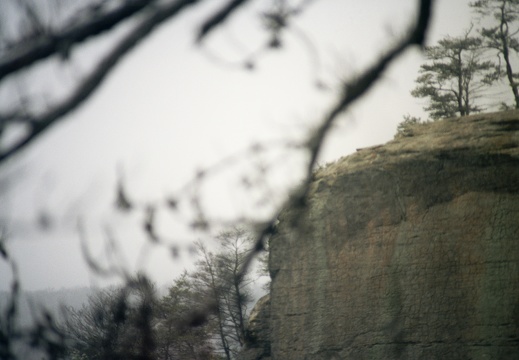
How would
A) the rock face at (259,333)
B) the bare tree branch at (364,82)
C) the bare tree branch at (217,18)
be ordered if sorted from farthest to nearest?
1. the rock face at (259,333)
2. the bare tree branch at (364,82)
3. the bare tree branch at (217,18)

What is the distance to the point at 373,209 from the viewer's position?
9.03m

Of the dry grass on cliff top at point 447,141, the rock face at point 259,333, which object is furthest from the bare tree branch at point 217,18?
the rock face at point 259,333

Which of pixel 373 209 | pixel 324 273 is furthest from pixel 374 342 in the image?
pixel 373 209

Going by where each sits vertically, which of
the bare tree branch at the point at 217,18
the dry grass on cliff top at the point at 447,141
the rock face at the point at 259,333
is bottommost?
the rock face at the point at 259,333

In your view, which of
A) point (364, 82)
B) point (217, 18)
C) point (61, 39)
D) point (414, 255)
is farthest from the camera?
point (414, 255)

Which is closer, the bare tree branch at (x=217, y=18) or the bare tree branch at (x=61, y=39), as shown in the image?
the bare tree branch at (x=61, y=39)

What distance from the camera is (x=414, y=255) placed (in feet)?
27.6

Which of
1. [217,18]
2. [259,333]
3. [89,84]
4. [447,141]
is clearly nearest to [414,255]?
[447,141]

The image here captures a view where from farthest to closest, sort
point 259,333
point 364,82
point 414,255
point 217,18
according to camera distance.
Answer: point 259,333, point 414,255, point 364,82, point 217,18

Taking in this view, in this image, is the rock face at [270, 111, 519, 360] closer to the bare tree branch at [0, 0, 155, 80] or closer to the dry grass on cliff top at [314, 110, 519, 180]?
the dry grass on cliff top at [314, 110, 519, 180]

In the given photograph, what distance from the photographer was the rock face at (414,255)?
7766 millimetres

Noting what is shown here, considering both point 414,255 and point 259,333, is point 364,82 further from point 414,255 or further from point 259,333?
point 259,333

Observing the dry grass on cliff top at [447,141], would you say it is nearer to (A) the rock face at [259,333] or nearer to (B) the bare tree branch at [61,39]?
(A) the rock face at [259,333]

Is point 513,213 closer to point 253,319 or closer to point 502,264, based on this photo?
point 502,264
